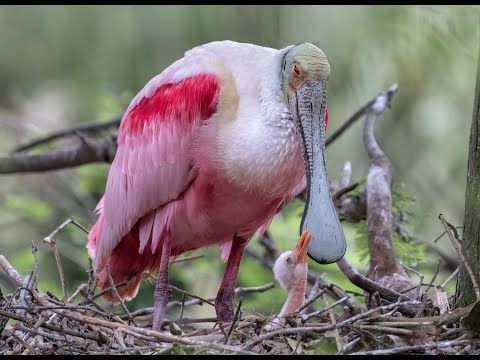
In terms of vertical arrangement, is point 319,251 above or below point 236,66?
below

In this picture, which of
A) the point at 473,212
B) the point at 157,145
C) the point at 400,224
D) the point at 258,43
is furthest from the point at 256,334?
the point at 258,43

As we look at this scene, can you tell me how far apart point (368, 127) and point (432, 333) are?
2.28 m

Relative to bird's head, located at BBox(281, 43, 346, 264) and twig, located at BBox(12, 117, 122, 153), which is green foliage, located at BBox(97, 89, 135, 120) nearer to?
twig, located at BBox(12, 117, 122, 153)

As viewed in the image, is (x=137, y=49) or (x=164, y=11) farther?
(x=137, y=49)

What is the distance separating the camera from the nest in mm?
3979

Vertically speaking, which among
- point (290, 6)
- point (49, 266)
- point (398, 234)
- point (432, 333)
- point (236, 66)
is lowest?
point (49, 266)

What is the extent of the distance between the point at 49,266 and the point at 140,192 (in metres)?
2.85

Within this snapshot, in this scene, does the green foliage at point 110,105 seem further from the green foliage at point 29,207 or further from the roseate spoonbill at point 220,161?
the roseate spoonbill at point 220,161

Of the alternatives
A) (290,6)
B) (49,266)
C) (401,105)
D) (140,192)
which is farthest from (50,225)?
(290,6)

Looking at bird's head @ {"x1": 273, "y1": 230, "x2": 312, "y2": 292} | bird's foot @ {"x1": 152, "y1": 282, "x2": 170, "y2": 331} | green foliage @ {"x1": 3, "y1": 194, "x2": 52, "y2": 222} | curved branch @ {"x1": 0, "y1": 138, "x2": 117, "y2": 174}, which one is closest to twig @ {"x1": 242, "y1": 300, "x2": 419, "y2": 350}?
bird's head @ {"x1": 273, "y1": 230, "x2": 312, "y2": 292}

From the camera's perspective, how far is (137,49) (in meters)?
5.68

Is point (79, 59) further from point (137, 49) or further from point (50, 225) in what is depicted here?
point (50, 225)
